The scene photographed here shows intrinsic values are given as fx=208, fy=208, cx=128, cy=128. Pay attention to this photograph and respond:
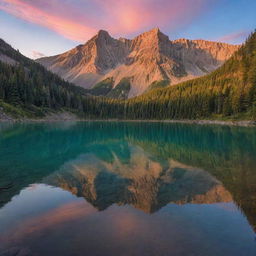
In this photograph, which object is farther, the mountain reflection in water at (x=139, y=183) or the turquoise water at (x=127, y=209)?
the mountain reflection in water at (x=139, y=183)

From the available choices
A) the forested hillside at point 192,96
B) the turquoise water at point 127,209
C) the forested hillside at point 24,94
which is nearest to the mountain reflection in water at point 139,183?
the turquoise water at point 127,209

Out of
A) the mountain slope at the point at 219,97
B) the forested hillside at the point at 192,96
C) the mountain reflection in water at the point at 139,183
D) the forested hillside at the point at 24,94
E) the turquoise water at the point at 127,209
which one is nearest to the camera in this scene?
the turquoise water at the point at 127,209

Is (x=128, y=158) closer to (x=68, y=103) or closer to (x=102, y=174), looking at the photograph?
(x=102, y=174)

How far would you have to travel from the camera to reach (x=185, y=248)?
9.00m

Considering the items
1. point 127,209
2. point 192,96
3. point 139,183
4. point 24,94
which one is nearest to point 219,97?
point 192,96

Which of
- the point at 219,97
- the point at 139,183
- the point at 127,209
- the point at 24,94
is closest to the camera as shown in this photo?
the point at 127,209

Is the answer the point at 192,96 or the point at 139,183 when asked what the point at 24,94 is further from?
the point at 139,183

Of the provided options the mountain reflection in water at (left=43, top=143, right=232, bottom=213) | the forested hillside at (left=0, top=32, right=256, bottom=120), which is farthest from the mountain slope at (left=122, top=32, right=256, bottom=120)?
the mountain reflection in water at (left=43, top=143, right=232, bottom=213)

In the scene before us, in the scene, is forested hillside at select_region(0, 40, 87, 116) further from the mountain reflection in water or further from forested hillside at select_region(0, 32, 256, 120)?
the mountain reflection in water

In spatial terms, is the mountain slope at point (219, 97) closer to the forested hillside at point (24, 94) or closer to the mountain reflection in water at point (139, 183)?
the forested hillside at point (24, 94)

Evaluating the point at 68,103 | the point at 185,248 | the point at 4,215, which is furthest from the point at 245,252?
the point at 68,103

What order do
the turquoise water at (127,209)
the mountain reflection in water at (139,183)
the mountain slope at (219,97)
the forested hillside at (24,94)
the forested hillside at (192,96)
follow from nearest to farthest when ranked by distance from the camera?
the turquoise water at (127,209)
the mountain reflection in water at (139,183)
the mountain slope at (219,97)
the forested hillside at (192,96)
the forested hillside at (24,94)

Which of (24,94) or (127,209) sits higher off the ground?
(24,94)

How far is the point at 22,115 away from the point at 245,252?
128 metres
